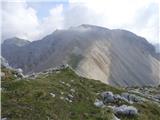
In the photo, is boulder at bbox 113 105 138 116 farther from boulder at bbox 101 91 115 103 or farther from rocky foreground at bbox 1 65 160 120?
boulder at bbox 101 91 115 103

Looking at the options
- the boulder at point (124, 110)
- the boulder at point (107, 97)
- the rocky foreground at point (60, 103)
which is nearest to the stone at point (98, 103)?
the rocky foreground at point (60, 103)

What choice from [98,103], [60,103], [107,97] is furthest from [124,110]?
[60,103]

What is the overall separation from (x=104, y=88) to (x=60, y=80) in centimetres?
657

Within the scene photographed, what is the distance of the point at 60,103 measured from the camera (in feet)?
98.1

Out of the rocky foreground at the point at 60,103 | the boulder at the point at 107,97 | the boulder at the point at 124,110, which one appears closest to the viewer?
the rocky foreground at the point at 60,103

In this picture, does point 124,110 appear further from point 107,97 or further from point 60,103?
point 60,103

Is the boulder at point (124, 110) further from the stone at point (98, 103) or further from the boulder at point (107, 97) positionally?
the boulder at point (107, 97)

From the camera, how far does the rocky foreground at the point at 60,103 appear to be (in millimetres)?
26914

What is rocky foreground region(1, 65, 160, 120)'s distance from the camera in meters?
26.9

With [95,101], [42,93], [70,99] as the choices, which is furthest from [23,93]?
[95,101]

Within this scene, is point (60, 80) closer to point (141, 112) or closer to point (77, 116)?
point (141, 112)

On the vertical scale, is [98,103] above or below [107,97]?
below

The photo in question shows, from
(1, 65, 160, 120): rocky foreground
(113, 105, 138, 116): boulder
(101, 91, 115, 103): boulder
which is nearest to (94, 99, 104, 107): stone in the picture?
(1, 65, 160, 120): rocky foreground

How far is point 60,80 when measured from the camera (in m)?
39.4
